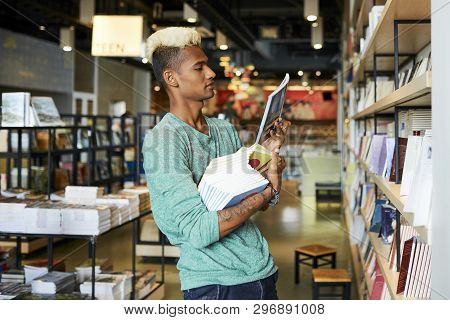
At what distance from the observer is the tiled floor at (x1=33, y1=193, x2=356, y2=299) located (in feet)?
18.9

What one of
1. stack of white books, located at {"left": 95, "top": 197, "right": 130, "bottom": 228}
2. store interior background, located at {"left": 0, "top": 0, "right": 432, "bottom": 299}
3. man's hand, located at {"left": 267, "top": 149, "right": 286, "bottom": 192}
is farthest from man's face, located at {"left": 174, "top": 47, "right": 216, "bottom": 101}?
store interior background, located at {"left": 0, "top": 0, "right": 432, "bottom": 299}

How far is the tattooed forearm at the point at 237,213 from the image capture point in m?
1.58

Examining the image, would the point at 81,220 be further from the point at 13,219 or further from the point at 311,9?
the point at 311,9

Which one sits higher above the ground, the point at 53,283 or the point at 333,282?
the point at 53,283

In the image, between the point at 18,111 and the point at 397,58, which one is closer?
the point at 397,58

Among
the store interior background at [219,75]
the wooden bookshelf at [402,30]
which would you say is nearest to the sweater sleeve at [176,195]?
the wooden bookshelf at [402,30]

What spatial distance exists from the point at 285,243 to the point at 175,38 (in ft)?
21.0

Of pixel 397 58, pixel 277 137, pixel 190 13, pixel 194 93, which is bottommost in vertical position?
pixel 277 137

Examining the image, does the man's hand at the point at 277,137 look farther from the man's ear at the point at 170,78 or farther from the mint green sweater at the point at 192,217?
the man's ear at the point at 170,78

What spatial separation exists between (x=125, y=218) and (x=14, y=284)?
86 cm

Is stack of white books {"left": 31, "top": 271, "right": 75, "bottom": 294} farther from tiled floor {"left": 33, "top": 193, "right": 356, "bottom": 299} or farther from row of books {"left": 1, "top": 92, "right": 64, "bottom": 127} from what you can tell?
tiled floor {"left": 33, "top": 193, "right": 356, "bottom": 299}

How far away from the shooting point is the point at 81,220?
3.50 metres
